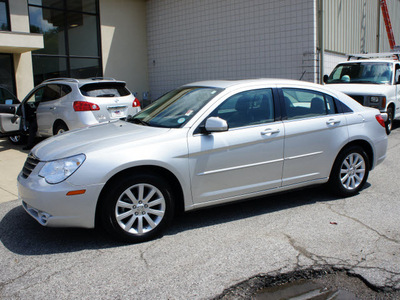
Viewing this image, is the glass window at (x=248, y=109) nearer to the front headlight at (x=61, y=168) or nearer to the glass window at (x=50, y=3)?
the front headlight at (x=61, y=168)

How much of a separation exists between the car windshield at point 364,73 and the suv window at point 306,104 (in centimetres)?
622

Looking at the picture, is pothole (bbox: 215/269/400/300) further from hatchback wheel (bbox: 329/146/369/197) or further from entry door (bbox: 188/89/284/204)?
hatchback wheel (bbox: 329/146/369/197)

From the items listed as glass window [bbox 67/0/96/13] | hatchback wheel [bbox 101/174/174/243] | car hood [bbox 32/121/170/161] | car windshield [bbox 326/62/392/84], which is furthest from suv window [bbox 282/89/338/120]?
glass window [bbox 67/0/96/13]

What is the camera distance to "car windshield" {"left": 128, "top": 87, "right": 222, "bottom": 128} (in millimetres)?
4461

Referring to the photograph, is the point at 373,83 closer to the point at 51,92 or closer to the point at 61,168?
the point at 51,92

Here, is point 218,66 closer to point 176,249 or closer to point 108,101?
point 108,101

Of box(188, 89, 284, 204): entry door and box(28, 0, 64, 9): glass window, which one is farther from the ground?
box(28, 0, 64, 9): glass window

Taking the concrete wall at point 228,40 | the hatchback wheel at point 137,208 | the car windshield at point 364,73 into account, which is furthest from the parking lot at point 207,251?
the concrete wall at point 228,40

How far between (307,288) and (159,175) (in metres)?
1.78

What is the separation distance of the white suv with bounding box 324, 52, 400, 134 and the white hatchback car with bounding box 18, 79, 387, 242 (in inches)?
185

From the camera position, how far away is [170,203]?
4098 millimetres

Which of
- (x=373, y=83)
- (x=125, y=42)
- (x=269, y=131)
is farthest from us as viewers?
(x=125, y=42)

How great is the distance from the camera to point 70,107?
27.3ft

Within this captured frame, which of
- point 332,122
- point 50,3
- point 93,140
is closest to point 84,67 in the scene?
point 50,3
